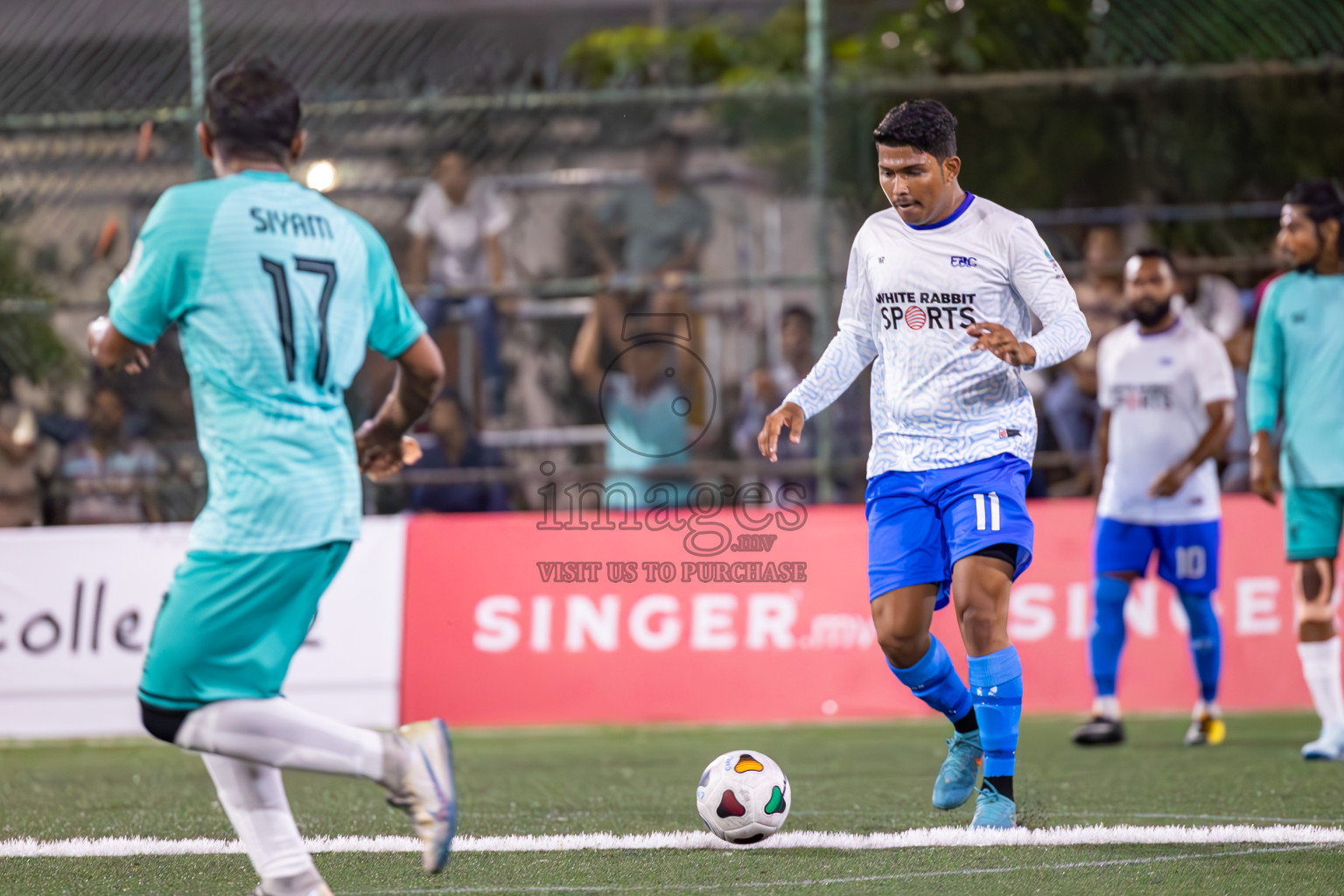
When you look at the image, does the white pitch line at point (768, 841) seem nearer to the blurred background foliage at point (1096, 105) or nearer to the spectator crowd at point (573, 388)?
the spectator crowd at point (573, 388)

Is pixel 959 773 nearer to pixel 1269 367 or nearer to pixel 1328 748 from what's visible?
pixel 1328 748

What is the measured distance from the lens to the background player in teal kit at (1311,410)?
24.2 ft

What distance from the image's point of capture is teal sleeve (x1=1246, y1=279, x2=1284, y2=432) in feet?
24.9

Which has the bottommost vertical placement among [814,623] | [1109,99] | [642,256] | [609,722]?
[609,722]

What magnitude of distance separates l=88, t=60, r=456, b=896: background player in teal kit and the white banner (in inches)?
221

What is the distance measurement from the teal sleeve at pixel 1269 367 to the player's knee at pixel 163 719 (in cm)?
552

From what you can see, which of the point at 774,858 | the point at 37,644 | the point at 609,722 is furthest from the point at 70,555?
the point at 774,858

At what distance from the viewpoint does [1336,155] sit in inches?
406

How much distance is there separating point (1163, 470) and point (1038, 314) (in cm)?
345

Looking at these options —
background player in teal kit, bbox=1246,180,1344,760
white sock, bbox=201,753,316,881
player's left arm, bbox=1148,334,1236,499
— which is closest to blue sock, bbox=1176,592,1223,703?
player's left arm, bbox=1148,334,1236,499

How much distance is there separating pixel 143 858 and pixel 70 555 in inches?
200

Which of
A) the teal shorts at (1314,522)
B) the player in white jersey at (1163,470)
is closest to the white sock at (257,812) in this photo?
the teal shorts at (1314,522)

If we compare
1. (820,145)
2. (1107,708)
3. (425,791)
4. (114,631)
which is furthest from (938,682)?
(114,631)

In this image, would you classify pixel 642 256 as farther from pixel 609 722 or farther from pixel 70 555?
pixel 70 555
